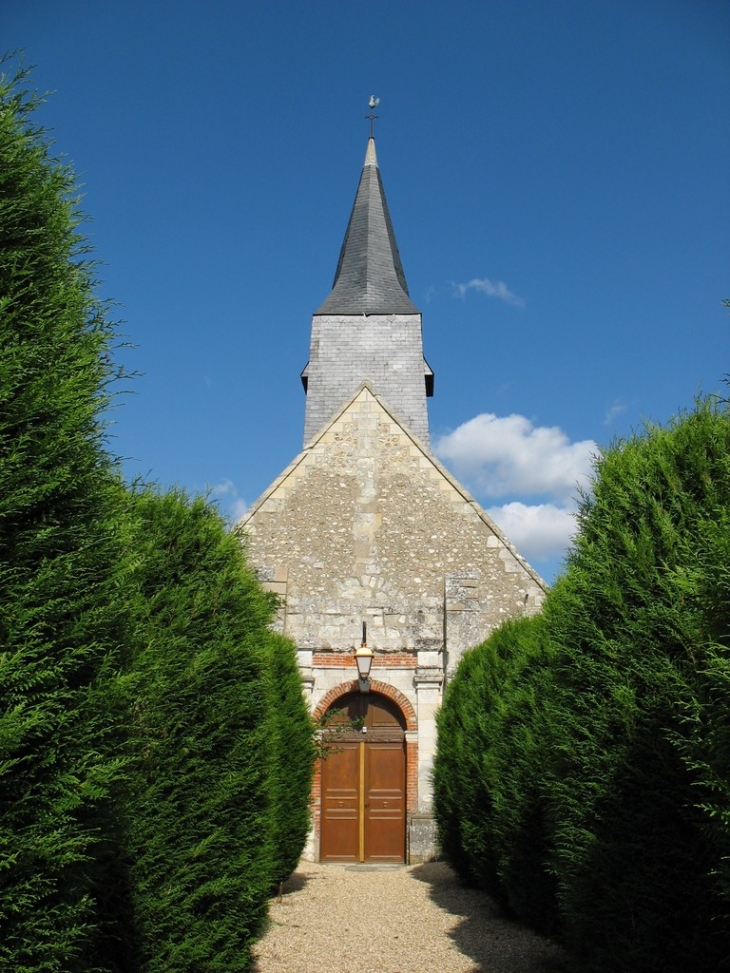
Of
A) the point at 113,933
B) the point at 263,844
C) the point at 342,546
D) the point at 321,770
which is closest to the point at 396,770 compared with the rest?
the point at 321,770

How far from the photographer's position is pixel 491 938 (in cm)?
728

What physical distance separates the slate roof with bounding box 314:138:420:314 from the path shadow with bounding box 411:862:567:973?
13609mm

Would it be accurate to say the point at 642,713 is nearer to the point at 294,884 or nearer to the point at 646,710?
the point at 646,710

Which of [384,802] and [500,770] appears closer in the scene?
[500,770]

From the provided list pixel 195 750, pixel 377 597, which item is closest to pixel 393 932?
pixel 195 750

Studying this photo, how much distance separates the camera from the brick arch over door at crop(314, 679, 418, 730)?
41.2 ft

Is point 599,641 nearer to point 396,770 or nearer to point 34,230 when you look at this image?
point 34,230

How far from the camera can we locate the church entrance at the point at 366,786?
12.4 metres

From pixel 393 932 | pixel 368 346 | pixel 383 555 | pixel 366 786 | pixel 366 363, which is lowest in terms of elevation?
pixel 393 932

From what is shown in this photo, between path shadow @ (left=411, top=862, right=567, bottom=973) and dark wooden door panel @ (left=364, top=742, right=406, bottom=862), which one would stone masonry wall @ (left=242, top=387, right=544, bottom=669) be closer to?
dark wooden door panel @ (left=364, top=742, right=406, bottom=862)

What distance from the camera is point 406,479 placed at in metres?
13.6

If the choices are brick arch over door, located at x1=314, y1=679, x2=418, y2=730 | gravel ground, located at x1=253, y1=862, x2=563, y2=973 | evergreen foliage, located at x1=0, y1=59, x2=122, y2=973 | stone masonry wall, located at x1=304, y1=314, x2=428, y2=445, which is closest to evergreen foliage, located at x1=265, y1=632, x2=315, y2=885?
gravel ground, located at x1=253, y1=862, x2=563, y2=973

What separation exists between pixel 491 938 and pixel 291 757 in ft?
9.43

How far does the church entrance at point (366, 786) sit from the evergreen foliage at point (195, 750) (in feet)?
22.5
